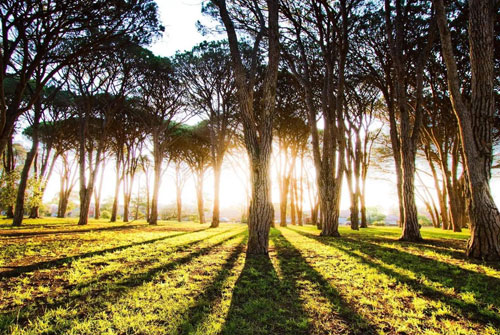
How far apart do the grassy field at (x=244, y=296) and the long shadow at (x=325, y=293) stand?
0.05ft

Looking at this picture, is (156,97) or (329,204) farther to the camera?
(156,97)

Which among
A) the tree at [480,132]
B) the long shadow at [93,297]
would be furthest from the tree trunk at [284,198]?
the long shadow at [93,297]

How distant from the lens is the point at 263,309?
8.54 feet

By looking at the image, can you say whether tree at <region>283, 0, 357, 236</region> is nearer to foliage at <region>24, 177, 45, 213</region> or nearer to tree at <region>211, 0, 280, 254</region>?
tree at <region>211, 0, 280, 254</region>

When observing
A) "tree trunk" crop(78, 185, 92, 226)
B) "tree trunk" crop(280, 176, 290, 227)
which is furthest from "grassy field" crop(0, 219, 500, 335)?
"tree trunk" crop(280, 176, 290, 227)

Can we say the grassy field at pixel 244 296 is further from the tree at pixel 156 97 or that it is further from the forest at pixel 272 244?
the tree at pixel 156 97

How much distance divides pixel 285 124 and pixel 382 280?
15.5 m

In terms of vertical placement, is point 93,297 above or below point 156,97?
below

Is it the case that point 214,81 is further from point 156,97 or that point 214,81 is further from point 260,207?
point 260,207

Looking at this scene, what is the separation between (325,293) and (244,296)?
1107 millimetres

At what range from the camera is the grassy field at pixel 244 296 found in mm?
2152

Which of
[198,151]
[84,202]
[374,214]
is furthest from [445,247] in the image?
[374,214]

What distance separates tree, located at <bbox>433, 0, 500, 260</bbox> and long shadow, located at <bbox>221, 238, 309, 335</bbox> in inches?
184

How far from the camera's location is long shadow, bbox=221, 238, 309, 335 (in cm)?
216
